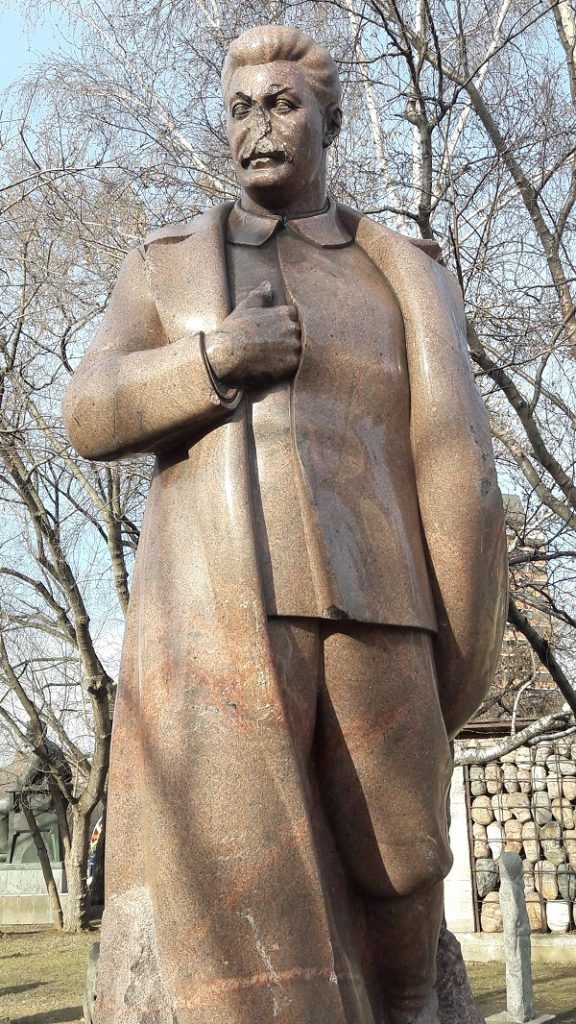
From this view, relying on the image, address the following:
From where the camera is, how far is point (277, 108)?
313 cm

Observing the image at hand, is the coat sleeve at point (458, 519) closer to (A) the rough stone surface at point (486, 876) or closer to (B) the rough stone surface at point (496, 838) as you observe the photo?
(A) the rough stone surface at point (486, 876)

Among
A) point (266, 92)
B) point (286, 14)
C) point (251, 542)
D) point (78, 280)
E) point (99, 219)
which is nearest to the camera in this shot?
point (251, 542)

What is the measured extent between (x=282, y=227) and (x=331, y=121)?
0.35 meters

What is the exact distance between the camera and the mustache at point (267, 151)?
3121mm

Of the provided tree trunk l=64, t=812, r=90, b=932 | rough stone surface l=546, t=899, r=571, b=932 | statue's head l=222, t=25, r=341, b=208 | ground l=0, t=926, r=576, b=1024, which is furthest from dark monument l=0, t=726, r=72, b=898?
statue's head l=222, t=25, r=341, b=208

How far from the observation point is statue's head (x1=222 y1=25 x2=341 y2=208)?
312 centimetres

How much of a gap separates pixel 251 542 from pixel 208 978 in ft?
3.02

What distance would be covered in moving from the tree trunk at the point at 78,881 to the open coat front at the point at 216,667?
665 inches

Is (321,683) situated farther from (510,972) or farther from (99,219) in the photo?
(510,972)

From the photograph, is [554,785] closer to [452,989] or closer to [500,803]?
[500,803]

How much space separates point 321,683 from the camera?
2.71 meters

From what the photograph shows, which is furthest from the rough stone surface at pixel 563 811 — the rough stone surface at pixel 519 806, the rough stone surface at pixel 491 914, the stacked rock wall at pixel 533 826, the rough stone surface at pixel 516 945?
the rough stone surface at pixel 516 945

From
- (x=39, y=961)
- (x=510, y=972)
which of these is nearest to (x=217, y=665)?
(x=510, y=972)

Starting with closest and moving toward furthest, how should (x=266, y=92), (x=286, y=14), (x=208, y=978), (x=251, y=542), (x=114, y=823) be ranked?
(x=208, y=978) → (x=251, y=542) → (x=114, y=823) → (x=266, y=92) → (x=286, y=14)
